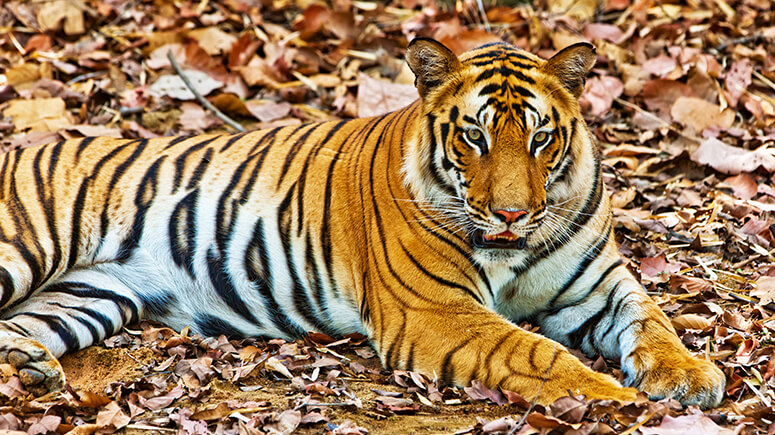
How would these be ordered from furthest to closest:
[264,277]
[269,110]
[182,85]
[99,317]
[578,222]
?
1. [182,85]
2. [269,110]
3. [264,277]
4. [99,317]
5. [578,222]

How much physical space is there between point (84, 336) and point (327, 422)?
1.35m

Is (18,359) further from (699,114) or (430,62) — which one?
(699,114)

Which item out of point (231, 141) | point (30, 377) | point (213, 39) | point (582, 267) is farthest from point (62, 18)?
point (582, 267)

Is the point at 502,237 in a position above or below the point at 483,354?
above

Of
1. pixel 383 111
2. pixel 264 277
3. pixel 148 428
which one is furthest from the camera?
pixel 383 111

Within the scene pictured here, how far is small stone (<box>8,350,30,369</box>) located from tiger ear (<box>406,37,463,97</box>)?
73.2 inches

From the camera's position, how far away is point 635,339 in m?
3.30

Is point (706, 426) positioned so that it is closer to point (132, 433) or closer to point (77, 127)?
point (132, 433)

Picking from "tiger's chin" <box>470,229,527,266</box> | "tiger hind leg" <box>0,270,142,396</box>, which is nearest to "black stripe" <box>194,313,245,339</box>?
"tiger hind leg" <box>0,270,142,396</box>

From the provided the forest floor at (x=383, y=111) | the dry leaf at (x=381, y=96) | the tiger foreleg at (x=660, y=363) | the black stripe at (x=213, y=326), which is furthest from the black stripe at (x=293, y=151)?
the tiger foreleg at (x=660, y=363)

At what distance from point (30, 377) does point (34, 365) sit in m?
0.06

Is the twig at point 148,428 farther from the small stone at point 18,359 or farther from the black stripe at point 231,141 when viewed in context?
the black stripe at point 231,141

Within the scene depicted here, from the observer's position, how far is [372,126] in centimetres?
402

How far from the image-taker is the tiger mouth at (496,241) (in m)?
3.34
